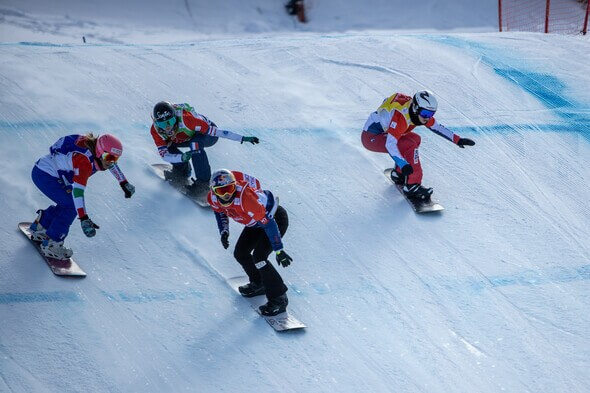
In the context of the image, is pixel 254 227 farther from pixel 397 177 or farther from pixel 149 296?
pixel 397 177

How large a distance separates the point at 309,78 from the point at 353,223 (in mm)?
3280

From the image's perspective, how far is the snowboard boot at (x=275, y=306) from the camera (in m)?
6.40

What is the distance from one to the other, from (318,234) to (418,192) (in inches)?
50.2

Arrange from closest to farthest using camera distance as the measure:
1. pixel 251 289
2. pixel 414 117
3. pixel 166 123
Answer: pixel 251 289 < pixel 166 123 < pixel 414 117

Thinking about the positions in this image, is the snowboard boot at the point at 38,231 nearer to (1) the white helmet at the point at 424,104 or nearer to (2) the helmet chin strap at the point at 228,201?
(2) the helmet chin strap at the point at 228,201

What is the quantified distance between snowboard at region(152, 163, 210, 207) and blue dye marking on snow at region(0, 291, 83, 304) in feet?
5.76

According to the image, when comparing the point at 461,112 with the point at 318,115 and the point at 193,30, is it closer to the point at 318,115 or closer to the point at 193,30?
the point at 318,115

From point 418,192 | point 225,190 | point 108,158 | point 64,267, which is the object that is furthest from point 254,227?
point 418,192

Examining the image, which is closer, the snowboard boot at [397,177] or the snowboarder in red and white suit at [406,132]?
the snowboarder in red and white suit at [406,132]

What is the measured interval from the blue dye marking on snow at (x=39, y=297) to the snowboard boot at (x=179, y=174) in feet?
6.47

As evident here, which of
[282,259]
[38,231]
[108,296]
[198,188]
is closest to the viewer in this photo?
[282,259]

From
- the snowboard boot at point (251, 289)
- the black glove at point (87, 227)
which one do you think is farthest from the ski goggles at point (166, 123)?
the snowboard boot at point (251, 289)

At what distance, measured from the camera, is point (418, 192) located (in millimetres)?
8039

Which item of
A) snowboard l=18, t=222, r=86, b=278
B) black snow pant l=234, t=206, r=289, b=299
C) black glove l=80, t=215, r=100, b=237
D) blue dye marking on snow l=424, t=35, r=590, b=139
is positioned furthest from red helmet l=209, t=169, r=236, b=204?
blue dye marking on snow l=424, t=35, r=590, b=139
